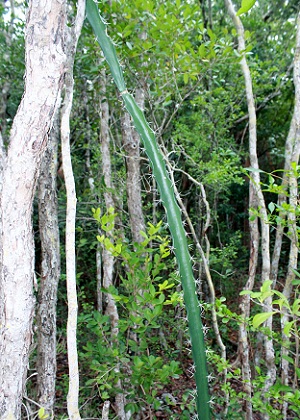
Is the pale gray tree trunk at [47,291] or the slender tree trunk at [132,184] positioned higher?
the slender tree trunk at [132,184]

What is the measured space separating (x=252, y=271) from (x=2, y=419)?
1.46m

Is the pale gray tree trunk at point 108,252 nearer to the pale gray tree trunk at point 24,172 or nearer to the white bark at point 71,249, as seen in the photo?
the white bark at point 71,249

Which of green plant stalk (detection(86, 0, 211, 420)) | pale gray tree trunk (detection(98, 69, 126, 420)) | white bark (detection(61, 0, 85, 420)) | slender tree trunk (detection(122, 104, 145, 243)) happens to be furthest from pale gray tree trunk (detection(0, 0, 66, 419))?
slender tree trunk (detection(122, 104, 145, 243))

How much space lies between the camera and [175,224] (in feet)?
5.18

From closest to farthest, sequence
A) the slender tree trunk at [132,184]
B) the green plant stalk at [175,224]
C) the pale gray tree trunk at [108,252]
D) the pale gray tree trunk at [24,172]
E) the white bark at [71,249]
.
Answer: the pale gray tree trunk at [24,172] < the white bark at [71,249] < the green plant stalk at [175,224] < the pale gray tree trunk at [108,252] < the slender tree trunk at [132,184]

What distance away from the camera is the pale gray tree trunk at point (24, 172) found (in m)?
1.25

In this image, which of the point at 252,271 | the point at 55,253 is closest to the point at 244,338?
the point at 252,271

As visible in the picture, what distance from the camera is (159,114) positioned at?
4152 millimetres

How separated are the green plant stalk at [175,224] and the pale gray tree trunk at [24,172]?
1.09 feet

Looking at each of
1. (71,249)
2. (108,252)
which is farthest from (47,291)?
(71,249)

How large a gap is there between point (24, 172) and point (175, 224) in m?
0.64

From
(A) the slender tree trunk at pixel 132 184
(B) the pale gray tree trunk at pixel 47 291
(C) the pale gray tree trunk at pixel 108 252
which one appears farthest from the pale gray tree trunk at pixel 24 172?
(A) the slender tree trunk at pixel 132 184

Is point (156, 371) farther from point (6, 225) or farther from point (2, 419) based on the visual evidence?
point (6, 225)

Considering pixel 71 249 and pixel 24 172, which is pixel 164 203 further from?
pixel 24 172
